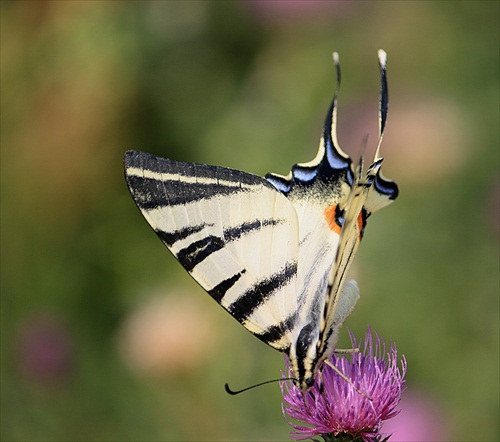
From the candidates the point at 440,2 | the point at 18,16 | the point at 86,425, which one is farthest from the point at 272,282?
the point at 440,2

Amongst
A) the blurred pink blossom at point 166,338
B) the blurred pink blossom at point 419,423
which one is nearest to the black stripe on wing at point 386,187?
the blurred pink blossom at point 419,423

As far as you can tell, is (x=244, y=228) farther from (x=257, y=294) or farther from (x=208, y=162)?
(x=208, y=162)

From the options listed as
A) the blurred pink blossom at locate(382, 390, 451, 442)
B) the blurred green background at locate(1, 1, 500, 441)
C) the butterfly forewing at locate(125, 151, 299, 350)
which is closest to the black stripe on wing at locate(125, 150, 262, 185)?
the butterfly forewing at locate(125, 151, 299, 350)

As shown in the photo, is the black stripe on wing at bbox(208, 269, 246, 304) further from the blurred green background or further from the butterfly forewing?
the blurred green background

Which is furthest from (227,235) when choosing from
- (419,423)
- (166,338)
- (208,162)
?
(208,162)

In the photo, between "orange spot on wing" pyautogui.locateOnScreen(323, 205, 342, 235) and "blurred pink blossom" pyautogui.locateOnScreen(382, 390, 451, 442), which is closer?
"orange spot on wing" pyautogui.locateOnScreen(323, 205, 342, 235)

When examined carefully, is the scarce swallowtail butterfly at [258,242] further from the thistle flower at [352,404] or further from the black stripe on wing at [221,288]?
the thistle flower at [352,404]

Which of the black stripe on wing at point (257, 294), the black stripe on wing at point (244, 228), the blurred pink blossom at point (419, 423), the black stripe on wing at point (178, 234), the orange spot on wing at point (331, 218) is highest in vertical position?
the black stripe on wing at point (178, 234)
